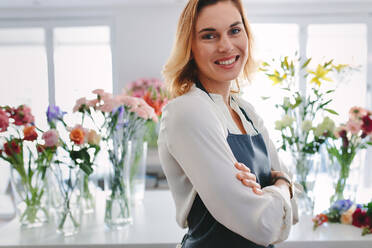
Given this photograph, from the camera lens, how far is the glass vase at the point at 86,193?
1614mm

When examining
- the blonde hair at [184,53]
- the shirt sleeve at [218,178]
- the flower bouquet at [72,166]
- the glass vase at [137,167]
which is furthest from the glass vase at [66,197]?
the shirt sleeve at [218,178]

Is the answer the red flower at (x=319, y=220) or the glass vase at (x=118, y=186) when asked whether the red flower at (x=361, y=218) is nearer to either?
the red flower at (x=319, y=220)

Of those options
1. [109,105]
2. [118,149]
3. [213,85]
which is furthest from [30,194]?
[213,85]

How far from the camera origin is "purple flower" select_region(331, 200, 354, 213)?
1.60m

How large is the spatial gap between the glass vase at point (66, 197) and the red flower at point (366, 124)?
1.28m

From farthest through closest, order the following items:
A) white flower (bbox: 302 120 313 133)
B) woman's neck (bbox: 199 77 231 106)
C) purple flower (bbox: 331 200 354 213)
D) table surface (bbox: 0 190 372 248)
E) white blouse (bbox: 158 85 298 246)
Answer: white flower (bbox: 302 120 313 133), purple flower (bbox: 331 200 354 213), table surface (bbox: 0 190 372 248), woman's neck (bbox: 199 77 231 106), white blouse (bbox: 158 85 298 246)

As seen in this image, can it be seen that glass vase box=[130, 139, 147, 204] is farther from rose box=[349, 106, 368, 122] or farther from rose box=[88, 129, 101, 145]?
rose box=[349, 106, 368, 122]

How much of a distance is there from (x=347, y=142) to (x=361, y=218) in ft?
1.15

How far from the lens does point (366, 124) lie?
159 centimetres

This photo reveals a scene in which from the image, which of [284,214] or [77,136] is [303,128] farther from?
[77,136]

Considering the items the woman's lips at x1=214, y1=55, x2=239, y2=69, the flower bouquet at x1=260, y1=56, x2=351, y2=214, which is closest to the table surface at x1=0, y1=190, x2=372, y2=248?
the flower bouquet at x1=260, y1=56, x2=351, y2=214

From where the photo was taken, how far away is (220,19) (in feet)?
3.14

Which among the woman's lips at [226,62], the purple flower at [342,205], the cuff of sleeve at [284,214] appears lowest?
the purple flower at [342,205]

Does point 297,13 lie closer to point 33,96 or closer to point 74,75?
point 74,75
